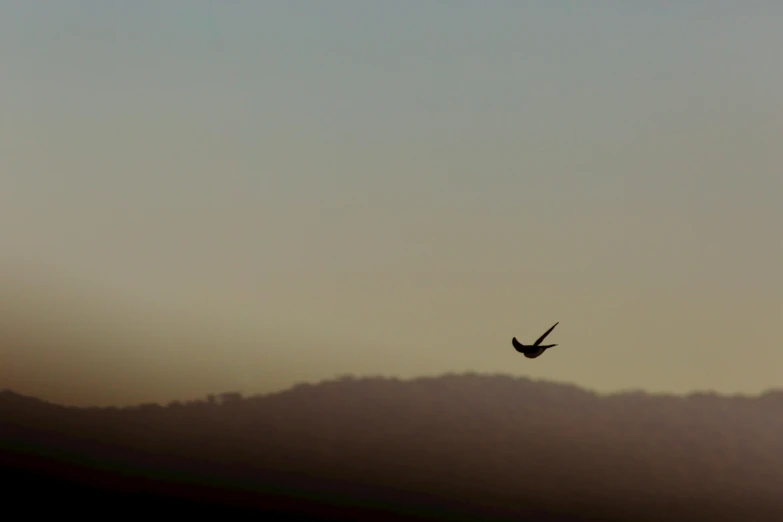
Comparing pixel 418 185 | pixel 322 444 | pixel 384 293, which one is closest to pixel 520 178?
pixel 418 185

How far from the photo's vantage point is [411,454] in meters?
3.21

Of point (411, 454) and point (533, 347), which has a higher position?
point (533, 347)

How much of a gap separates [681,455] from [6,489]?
3013 millimetres

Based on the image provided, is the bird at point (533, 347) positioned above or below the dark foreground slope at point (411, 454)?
above

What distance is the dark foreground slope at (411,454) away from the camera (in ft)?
10.2

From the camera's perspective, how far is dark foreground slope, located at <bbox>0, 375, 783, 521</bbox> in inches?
122

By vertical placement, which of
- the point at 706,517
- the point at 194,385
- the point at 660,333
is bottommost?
the point at 706,517

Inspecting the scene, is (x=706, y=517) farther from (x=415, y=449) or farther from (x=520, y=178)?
(x=520, y=178)

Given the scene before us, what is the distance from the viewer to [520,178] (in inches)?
127

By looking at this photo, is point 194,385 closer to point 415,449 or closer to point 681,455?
point 415,449

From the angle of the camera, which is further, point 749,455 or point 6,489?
point 6,489

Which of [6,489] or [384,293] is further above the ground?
[384,293]

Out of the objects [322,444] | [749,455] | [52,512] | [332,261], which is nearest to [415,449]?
[322,444]

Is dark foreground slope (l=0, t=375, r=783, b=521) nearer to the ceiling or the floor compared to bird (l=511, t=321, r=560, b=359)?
nearer to the floor
